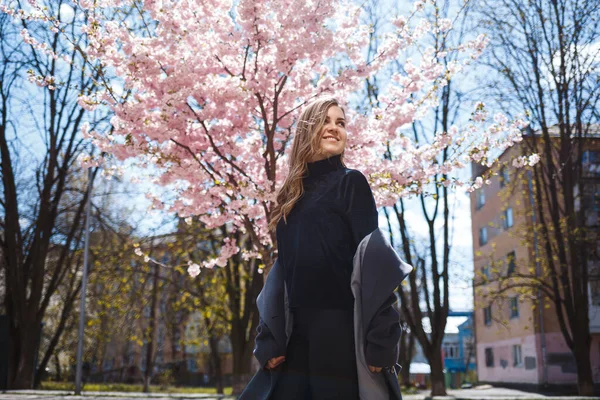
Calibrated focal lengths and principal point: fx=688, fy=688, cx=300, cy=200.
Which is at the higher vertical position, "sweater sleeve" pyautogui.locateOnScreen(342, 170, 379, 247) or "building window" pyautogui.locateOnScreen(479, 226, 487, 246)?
"building window" pyautogui.locateOnScreen(479, 226, 487, 246)

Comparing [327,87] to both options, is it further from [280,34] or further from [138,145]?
[138,145]

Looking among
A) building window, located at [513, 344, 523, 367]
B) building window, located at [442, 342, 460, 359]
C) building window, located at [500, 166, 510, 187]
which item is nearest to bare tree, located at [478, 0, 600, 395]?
building window, located at [500, 166, 510, 187]

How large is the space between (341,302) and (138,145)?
748cm

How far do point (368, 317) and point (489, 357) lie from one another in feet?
132

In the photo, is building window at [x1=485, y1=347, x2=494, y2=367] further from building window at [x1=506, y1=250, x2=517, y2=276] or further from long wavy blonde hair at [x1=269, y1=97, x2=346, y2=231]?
long wavy blonde hair at [x1=269, y1=97, x2=346, y2=231]

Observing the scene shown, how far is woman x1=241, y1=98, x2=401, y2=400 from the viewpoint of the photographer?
2484mm

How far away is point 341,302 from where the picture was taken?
2.58 meters

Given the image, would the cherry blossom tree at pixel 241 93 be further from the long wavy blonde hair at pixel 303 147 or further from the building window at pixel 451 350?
the building window at pixel 451 350

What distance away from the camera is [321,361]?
2516 millimetres

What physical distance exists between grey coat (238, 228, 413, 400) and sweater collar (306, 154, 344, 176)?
1.58 ft

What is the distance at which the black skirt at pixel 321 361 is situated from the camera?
2479mm

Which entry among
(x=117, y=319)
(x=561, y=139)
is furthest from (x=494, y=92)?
(x=117, y=319)

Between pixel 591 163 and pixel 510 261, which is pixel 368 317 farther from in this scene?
pixel 510 261

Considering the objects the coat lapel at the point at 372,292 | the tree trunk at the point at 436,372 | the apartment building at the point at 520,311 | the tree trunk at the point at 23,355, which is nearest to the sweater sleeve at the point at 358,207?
the coat lapel at the point at 372,292
